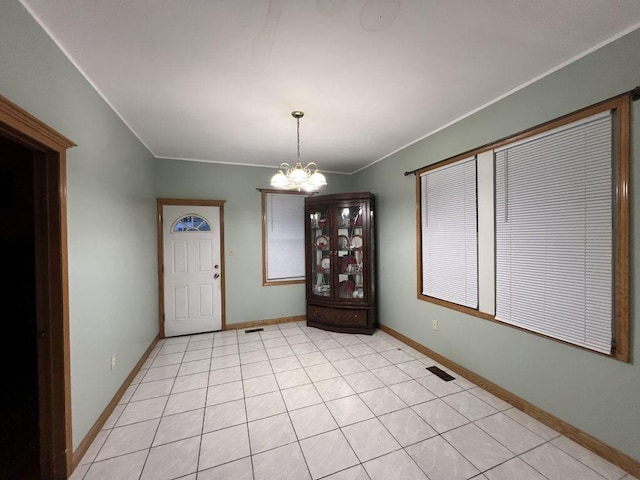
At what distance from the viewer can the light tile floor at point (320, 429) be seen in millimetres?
1628

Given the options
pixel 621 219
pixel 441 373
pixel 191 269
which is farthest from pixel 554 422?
pixel 191 269

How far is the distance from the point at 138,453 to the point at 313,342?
7.15 feet

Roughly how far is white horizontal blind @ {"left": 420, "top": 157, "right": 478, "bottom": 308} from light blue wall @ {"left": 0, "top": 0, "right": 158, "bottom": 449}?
3.22 metres

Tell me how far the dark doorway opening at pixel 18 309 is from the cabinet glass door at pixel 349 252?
3.23 m

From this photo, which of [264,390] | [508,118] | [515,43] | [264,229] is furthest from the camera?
[264,229]

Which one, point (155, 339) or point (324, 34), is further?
point (155, 339)

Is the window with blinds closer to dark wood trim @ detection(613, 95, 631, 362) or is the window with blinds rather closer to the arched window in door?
the arched window in door

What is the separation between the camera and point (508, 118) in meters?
2.25

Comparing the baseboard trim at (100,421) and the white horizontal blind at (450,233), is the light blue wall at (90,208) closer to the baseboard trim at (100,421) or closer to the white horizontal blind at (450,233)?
the baseboard trim at (100,421)

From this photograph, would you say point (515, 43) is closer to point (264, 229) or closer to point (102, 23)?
point (102, 23)

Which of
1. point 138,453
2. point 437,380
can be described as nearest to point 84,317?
point 138,453

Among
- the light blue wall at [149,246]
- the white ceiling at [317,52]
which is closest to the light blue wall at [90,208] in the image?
the light blue wall at [149,246]

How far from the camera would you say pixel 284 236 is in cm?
454

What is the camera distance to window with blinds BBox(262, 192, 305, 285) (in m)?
4.42
